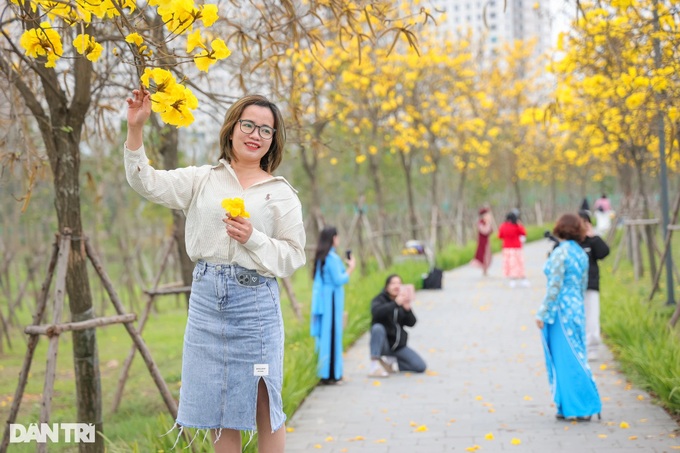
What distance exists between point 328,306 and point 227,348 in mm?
4823

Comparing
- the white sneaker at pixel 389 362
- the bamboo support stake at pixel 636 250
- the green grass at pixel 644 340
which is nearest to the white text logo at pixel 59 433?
the white sneaker at pixel 389 362

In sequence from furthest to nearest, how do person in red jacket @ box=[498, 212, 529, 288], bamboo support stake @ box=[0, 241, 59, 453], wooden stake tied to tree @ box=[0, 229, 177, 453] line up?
person in red jacket @ box=[498, 212, 529, 288], bamboo support stake @ box=[0, 241, 59, 453], wooden stake tied to tree @ box=[0, 229, 177, 453]

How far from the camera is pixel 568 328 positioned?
246 inches

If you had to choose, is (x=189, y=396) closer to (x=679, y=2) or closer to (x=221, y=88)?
(x=679, y=2)

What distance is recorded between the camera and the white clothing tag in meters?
3.36

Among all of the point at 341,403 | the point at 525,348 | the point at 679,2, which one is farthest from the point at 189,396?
the point at 525,348

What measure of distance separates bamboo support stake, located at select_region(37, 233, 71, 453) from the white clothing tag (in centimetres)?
174

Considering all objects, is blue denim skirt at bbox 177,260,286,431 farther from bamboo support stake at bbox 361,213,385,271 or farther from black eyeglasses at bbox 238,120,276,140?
bamboo support stake at bbox 361,213,385,271

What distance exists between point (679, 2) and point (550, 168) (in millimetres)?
28834

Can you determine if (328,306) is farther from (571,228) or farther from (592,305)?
(592,305)

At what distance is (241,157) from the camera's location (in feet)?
11.3

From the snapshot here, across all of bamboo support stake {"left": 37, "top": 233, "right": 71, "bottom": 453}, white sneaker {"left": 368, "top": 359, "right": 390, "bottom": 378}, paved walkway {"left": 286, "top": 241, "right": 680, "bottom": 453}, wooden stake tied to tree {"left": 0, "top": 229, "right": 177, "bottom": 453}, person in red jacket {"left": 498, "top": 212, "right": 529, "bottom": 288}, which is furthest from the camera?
person in red jacket {"left": 498, "top": 212, "right": 529, "bottom": 288}

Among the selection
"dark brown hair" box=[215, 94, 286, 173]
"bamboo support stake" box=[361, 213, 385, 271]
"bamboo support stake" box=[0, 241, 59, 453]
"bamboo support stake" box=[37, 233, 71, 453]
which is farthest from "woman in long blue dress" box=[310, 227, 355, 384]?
"bamboo support stake" box=[361, 213, 385, 271]

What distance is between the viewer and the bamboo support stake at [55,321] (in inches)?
180
